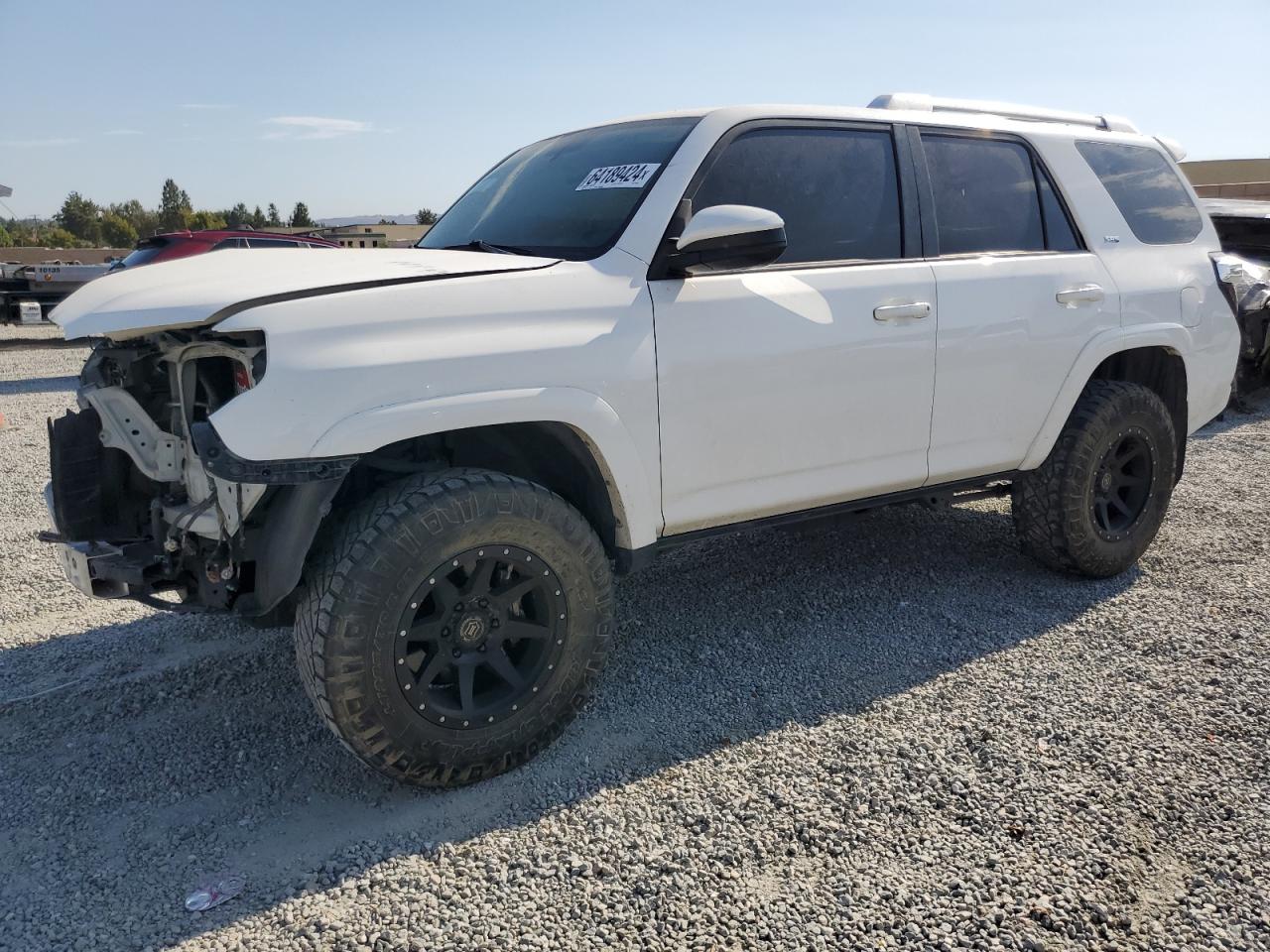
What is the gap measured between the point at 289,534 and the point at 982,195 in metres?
3.13

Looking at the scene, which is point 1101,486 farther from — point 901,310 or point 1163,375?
point 901,310

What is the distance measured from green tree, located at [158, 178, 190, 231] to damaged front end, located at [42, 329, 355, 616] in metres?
48.1

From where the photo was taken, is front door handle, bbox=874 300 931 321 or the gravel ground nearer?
the gravel ground

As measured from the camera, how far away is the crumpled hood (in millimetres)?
2635

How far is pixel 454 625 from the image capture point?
9.53 feet

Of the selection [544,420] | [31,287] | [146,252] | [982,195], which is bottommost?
[544,420]

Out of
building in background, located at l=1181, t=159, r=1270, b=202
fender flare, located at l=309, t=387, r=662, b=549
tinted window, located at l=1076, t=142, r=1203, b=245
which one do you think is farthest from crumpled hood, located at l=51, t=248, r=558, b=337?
building in background, located at l=1181, t=159, r=1270, b=202

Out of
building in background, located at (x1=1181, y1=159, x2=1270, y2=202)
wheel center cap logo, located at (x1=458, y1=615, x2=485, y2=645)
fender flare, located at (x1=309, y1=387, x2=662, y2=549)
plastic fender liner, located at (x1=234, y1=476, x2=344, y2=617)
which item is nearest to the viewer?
fender flare, located at (x1=309, y1=387, x2=662, y2=549)

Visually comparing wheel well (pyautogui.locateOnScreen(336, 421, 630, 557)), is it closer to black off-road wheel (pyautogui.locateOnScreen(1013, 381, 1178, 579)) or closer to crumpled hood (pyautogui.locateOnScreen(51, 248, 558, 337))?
crumpled hood (pyautogui.locateOnScreen(51, 248, 558, 337))

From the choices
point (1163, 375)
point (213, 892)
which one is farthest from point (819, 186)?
point (213, 892)

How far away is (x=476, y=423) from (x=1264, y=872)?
2.45m

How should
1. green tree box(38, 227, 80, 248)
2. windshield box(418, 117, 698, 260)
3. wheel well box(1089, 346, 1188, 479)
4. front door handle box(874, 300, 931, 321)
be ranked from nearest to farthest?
1. windshield box(418, 117, 698, 260)
2. front door handle box(874, 300, 931, 321)
3. wheel well box(1089, 346, 1188, 479)
4. green tree box(38, 227, 80, 248)

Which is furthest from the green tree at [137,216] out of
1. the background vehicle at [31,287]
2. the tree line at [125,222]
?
the background vehicle at [31,287]

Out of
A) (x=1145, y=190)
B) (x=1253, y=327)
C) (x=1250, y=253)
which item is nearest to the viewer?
(x=1145, y=190)
